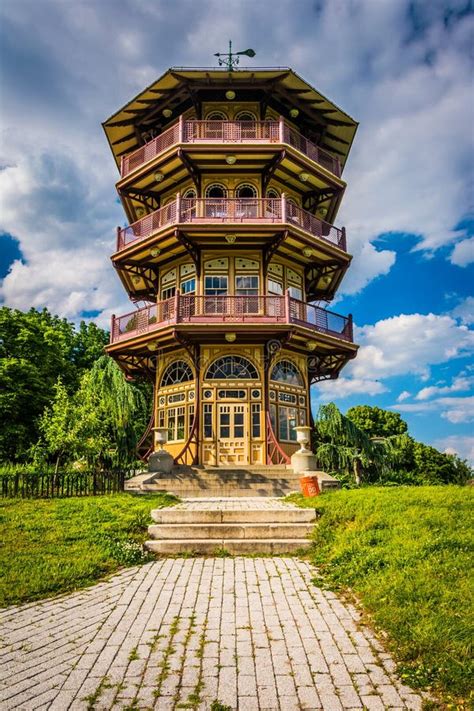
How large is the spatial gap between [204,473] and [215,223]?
9.15 metres

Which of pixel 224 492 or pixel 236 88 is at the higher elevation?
pixel 236 88

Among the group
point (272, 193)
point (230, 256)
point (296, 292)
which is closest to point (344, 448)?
point (296, 292)

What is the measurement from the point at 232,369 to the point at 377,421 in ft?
105

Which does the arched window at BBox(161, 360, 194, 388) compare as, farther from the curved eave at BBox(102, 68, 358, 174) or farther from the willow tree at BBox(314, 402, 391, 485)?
the curved eave at BBox(102, 68, 358, 174)

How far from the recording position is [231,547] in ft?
30.9

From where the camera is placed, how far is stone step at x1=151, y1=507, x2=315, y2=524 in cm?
1070

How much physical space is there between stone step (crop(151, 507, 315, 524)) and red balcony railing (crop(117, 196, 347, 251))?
38.6 ft

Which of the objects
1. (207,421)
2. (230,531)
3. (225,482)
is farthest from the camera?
(207,421)

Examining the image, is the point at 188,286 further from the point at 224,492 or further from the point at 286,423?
the point at 224,492

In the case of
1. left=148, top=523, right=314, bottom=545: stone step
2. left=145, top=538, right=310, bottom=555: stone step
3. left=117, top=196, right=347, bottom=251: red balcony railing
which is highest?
left=117, top=196, right=347, bottom=251: red balcony railing

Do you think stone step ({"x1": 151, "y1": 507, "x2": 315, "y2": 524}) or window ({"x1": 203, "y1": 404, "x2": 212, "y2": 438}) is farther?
window ({"x1": 203, "y1": 404, "x2": 212, "y2": 438})

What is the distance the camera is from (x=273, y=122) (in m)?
20.5

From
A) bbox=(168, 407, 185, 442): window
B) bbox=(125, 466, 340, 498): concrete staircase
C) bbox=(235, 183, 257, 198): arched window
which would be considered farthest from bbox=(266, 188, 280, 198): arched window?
bbox=(125, 466, 340, 498): concrete staircase

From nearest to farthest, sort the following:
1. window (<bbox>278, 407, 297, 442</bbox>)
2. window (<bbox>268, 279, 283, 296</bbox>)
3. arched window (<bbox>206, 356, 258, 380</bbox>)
→ arched window (<bbox>206, 356, 258, 380</bbox>), window (<bbox>278, 407, 297, 442</bbox>), window (<bbox>268, 279, 283, 296</bbox>)
